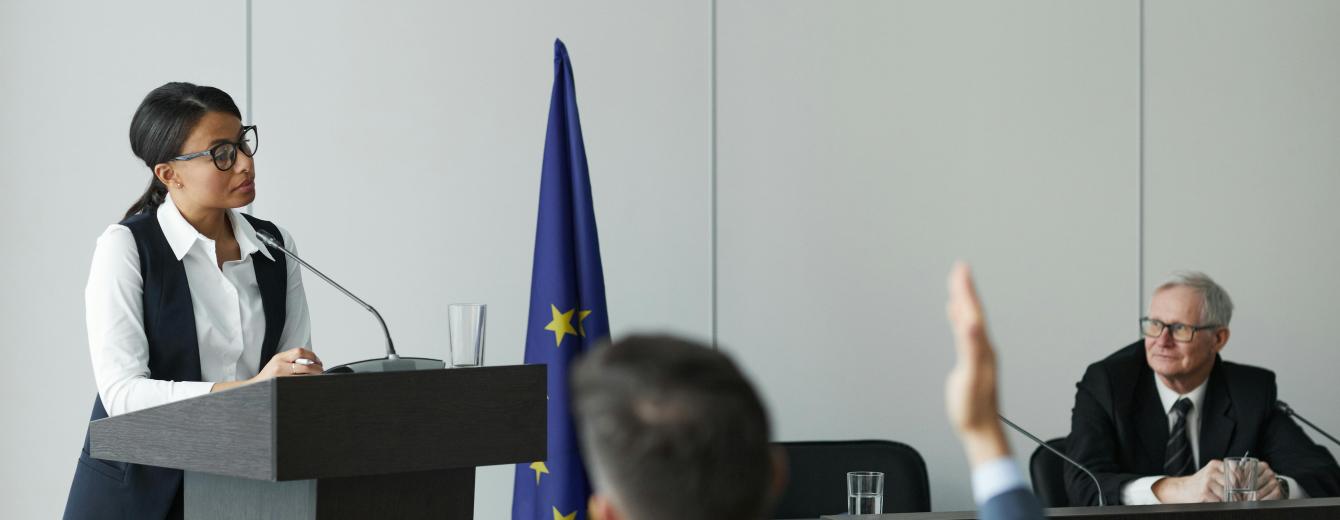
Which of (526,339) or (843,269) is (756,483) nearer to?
(526,339)

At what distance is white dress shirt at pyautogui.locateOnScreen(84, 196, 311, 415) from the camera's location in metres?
2.30

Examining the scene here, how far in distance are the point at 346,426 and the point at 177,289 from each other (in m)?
0.77

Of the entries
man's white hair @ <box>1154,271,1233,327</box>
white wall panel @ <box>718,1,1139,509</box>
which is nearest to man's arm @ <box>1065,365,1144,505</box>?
man's white hair @ <box>1154,271,1233,327</box>

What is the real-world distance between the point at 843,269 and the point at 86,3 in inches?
101

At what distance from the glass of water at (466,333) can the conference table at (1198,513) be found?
0.62 meters

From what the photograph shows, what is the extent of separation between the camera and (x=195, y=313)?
2.46 m

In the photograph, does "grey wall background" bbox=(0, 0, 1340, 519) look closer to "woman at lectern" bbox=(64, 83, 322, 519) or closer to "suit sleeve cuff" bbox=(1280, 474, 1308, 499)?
"suit sleeve cuff" bbox=(1280, 474, 1308, 499)

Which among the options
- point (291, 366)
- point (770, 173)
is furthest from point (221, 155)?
point (770, 173)

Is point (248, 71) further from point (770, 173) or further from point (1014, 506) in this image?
point (1014, 506)

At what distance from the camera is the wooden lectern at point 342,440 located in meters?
1.79

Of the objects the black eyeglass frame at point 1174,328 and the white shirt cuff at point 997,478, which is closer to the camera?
the white shirt cuff at point 997,478

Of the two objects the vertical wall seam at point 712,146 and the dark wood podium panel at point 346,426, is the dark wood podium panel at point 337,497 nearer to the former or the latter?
the dark wood podium panel at point 346,426

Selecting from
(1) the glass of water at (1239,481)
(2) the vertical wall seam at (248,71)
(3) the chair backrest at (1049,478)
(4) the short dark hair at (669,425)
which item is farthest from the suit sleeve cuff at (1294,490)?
(2) the vertical wall seam at (248,71)

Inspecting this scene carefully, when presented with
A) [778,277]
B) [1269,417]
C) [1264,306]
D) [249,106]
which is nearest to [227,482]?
[249,106]
